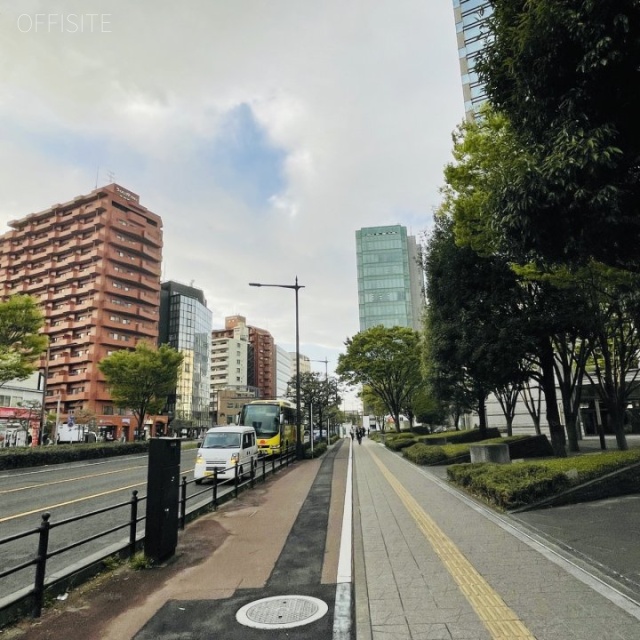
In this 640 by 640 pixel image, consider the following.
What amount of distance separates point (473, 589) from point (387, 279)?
97.2 meters

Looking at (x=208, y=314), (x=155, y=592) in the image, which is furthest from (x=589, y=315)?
(x=208, y=314)

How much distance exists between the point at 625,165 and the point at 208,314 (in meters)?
111

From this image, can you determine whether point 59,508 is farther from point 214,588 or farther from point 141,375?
point 141,375

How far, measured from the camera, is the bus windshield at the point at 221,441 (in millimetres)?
16391

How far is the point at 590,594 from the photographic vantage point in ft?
15.3

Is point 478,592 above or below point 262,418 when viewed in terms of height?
below

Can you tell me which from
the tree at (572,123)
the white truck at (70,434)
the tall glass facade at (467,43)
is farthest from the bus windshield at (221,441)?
the tall glass facade at (467,43)

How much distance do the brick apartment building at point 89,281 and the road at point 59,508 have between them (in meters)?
45.5

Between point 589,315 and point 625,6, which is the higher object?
point 625,6

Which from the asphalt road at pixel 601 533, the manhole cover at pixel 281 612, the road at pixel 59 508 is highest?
the asphalt road at pixel 601 533

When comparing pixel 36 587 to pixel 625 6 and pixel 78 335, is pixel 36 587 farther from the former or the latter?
pixel 78 335

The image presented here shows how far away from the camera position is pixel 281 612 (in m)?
4.57

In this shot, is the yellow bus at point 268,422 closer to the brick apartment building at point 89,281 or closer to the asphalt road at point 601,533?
the asphalt road at point 601,533

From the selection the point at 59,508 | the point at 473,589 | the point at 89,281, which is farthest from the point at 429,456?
the point at 89,281
